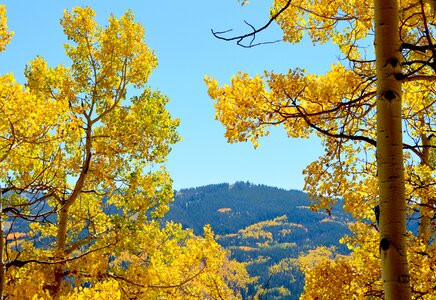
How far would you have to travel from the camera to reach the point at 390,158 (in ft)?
8.09

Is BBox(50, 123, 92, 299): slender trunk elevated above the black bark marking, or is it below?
above

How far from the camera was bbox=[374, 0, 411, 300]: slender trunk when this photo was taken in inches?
91.0

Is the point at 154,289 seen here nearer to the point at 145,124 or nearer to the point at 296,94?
the point at 145,124

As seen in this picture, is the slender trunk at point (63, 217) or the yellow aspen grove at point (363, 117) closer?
the yellow aspen grove at point (363, 117)

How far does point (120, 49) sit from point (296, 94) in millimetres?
5375

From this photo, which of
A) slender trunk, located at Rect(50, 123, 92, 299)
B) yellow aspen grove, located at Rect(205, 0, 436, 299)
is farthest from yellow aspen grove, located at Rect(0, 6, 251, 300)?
yellow aspen grove, located at Rect(205, 0, 436, 299)

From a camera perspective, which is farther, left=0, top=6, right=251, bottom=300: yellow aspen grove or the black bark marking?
left=0, top=6, right=251, bottom=300: yellow aspen grove

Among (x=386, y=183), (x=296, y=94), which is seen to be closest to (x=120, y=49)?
(x=296, y=94)

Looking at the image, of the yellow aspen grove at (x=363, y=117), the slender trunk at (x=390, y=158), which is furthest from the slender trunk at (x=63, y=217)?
the slender trunk at (x=390, y=158)

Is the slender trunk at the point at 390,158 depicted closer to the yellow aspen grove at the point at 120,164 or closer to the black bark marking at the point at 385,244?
the black bark marking at the point at 385,244

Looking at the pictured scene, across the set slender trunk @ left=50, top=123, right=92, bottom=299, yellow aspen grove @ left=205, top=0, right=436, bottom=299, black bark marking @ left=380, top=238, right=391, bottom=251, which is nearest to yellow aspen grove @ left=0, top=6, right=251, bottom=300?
slender trunk @ left=50, top=123, right=92, bottom=299

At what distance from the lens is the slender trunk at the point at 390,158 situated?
231 cm

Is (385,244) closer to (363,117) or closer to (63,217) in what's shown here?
(363,117)

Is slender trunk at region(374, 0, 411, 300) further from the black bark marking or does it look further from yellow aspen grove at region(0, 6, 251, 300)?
yellow aspen grove at region(0, 6, 251, 300)
